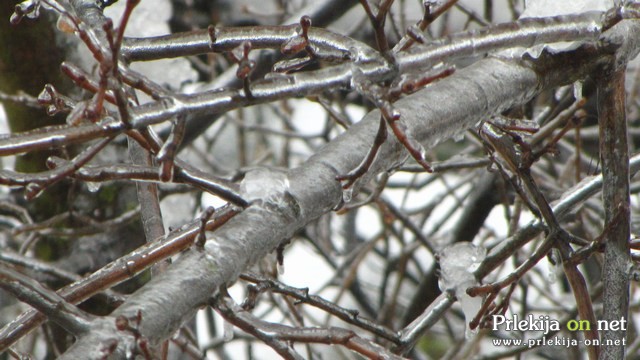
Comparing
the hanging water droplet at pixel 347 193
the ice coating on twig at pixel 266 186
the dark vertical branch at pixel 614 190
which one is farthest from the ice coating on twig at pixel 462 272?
the ice coating on twig at pixel 266 186

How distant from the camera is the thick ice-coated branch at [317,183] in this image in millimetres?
1307

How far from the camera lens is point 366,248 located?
177 inches

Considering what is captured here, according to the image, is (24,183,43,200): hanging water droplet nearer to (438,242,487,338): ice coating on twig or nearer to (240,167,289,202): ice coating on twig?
(240,167,289,202): ice coating on twig

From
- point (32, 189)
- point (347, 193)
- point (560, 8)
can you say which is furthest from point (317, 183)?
point (560, 8)

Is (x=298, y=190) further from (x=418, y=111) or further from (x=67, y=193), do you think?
(x=67, y=193)

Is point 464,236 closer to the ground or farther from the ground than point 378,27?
farther from the ground

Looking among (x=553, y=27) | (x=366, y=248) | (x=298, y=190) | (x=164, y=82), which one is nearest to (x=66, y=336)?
(x=164, y=82)

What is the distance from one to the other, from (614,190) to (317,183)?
A: 79 centimetres

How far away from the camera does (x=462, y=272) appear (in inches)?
85.1

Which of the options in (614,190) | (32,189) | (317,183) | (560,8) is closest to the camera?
(32,189)

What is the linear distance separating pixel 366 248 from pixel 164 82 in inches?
59.6

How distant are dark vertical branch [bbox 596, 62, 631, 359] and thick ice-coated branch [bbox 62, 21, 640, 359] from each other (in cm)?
8

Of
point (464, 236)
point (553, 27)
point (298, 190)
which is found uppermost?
point (464, 236)

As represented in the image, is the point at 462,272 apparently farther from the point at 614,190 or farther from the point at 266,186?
the point at 266,186
